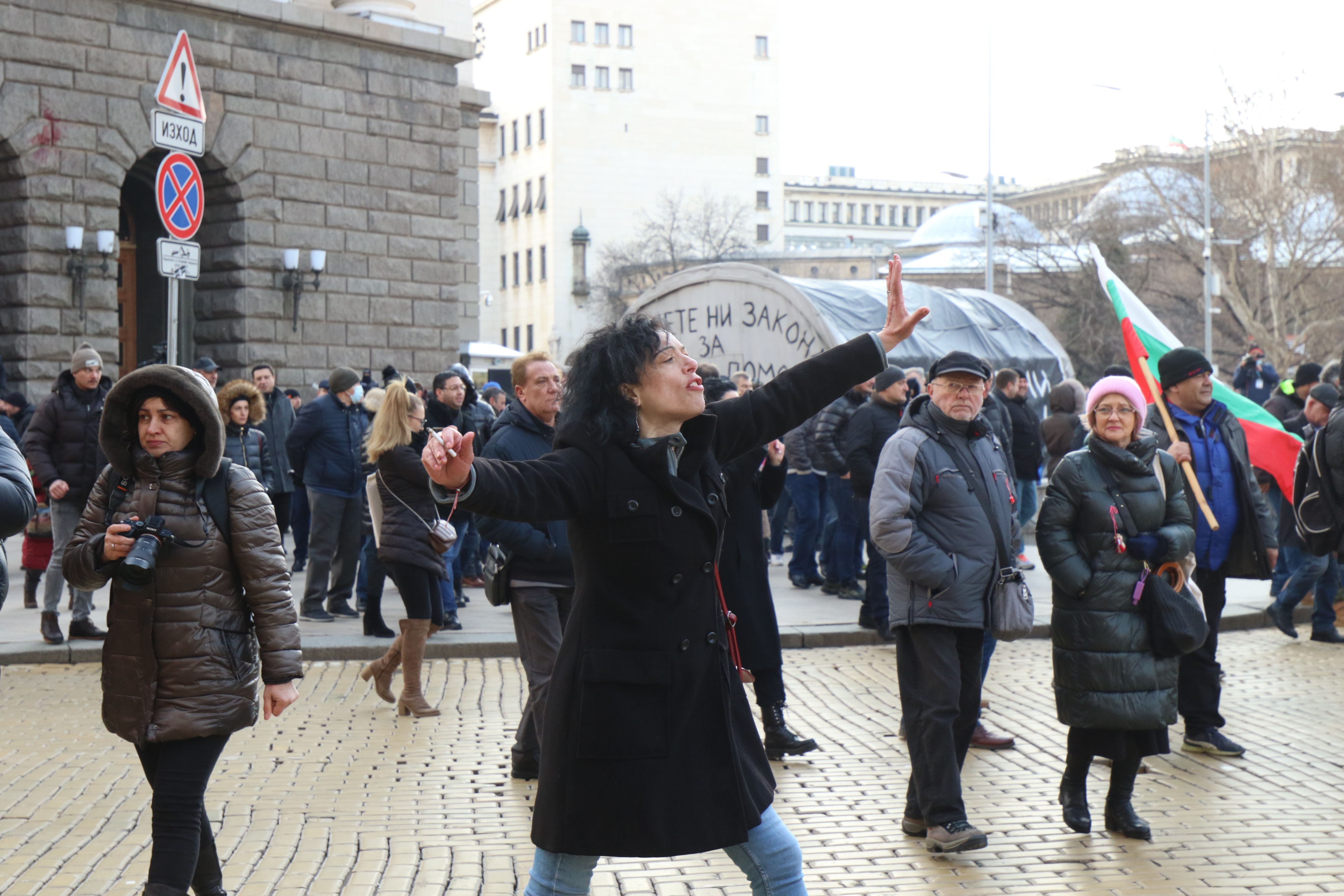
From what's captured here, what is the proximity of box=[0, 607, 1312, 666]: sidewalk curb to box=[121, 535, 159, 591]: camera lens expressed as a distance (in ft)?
15.9

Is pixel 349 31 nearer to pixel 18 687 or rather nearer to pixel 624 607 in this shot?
pixel 18 687

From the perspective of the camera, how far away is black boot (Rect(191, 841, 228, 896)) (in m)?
4.57

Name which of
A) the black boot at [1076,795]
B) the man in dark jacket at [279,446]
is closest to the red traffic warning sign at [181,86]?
the man in dark jacket at [279,446]

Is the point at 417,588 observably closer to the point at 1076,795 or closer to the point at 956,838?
the point at 956,838

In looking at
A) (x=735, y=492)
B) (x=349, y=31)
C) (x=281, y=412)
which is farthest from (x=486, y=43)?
(x=735, y=492)

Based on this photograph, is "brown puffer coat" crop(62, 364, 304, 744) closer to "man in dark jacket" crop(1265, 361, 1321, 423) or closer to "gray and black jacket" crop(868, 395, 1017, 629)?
"gray and black jacket" crop(868, 395, 1017, 629)

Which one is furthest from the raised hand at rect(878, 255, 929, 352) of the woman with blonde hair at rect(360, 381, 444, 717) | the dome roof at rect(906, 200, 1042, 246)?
the dome roof at rect(906, 200, 1042, 246)

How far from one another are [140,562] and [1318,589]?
9372mm

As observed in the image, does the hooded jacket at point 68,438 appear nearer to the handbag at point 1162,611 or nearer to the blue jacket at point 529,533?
the blue jacket at point 529,533

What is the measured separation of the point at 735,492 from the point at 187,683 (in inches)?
141

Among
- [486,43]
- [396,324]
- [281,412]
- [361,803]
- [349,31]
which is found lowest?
[361,803]

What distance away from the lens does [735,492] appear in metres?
7.39

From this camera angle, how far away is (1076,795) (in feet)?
18.9

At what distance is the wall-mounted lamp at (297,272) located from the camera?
1911 cm
